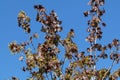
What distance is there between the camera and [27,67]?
1714 centimetres

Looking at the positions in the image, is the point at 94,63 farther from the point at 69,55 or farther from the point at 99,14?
the point at 99,14

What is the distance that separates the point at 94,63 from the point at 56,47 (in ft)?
5.03

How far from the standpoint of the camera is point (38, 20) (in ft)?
58.1

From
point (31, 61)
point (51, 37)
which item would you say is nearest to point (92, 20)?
point (51, 37)

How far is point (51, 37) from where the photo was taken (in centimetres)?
1716

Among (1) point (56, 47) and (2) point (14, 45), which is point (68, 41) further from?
(2) point (14, 45)

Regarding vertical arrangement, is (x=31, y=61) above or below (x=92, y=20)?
below

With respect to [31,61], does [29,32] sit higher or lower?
higher

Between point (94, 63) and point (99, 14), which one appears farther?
point (99, 14)

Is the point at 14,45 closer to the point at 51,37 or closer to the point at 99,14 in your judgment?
the point at 51,37

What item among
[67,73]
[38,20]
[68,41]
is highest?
[38,20]

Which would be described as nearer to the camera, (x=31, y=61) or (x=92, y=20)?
(x=31, y=61)

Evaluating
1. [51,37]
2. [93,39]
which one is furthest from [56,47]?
[93,39]

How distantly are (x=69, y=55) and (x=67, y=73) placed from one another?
71cm
